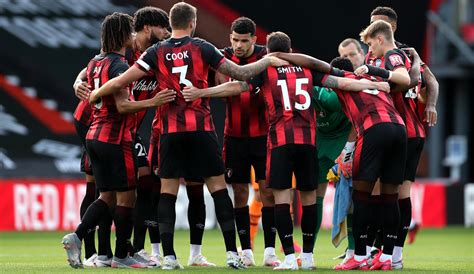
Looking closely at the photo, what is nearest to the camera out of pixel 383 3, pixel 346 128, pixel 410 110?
pixel 410 110

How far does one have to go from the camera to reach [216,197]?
32.1 ft

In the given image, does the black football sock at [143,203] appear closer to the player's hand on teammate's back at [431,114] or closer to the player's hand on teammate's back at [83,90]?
the player's hand on teammate's back at [83,90]

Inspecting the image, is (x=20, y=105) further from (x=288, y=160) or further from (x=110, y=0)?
(x=288, y=160)

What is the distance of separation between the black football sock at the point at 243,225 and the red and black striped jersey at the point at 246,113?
0.76 meters

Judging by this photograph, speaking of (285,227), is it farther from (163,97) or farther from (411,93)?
(411,93)

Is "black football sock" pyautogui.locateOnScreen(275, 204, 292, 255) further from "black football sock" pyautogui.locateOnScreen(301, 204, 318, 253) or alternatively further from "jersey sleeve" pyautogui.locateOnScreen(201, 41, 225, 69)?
"jersey sleeve" pyautogui.locateOnScreen(201, 41, 225, 69)

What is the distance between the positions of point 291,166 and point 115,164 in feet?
5.13

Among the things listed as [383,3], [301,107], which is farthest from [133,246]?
[383,3]

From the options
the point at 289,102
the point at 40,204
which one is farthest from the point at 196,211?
the point at 40,204

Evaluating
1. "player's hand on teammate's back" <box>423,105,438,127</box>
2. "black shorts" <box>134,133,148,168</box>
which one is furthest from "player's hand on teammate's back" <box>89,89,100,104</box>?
"player's hand on teammate's back" <box>423,105,438,127</box>

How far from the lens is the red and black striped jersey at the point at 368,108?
979cm

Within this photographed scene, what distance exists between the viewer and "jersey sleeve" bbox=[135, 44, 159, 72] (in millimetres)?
9594

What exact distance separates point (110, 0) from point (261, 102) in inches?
391

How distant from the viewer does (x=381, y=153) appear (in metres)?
9.73
